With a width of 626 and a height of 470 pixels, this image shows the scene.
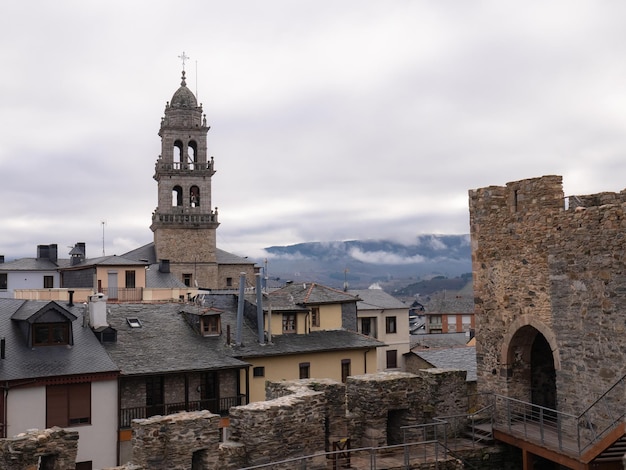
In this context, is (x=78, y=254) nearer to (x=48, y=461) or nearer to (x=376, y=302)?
(x=376, y=302)

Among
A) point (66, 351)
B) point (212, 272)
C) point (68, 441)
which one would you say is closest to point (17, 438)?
point (68, 441)

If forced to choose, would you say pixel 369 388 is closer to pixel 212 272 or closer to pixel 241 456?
pixel 241 456

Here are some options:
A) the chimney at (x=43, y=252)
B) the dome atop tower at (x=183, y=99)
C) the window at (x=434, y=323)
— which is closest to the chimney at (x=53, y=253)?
the chimney at (x=43, y=252)

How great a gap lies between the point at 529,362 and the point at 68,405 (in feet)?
55.3

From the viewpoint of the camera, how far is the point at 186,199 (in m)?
72.0

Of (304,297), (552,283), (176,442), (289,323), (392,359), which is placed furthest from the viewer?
(392,359)

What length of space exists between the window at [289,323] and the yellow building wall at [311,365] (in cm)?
236

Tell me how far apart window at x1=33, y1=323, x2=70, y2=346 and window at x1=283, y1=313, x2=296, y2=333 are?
12.4 m

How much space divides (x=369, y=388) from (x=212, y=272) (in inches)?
2042

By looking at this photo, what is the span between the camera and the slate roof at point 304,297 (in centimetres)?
3831

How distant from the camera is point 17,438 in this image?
48.7ft

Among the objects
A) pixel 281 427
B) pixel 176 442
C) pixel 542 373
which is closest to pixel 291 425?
pixel 281 427

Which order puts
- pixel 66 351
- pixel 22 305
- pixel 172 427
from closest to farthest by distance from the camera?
pixel 172 427 → pixel 66 351 → pixel 22 305

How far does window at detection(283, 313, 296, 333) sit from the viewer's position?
37031 millimetres
